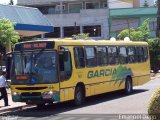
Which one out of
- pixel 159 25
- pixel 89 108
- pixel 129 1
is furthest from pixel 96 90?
pixel 129 1

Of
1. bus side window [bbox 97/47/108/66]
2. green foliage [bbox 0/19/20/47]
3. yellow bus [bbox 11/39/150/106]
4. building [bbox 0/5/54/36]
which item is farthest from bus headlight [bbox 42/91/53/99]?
building [bbox 0/5/54/36]

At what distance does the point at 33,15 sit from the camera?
34469mm

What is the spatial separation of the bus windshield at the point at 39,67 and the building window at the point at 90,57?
2447mm

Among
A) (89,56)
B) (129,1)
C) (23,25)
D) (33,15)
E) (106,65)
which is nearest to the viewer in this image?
(89,56)

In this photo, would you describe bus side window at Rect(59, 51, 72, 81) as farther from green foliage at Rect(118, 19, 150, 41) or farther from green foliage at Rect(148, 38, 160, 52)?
green foliage at Rect(118, 19, 150, 41)

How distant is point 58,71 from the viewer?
1812 centimetres

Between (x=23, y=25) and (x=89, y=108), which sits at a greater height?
(x=23, y=25)

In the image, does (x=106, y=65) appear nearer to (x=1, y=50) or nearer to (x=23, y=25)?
(x=23, y=25)

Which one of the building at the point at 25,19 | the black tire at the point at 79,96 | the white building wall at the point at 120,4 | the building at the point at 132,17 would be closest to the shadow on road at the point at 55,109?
the black tire at the point at 79,96

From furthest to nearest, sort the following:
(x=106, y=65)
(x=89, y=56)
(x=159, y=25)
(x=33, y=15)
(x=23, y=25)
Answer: (x=159, y=25) → (x=33, y=15) → (x=23, y=25) → (x=106, y=65) → (x=89, y=56)

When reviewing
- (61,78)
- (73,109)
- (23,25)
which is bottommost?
(73,109)

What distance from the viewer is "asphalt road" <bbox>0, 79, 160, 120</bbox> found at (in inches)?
629

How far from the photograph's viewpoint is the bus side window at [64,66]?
18.3m

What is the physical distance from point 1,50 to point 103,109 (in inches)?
669
